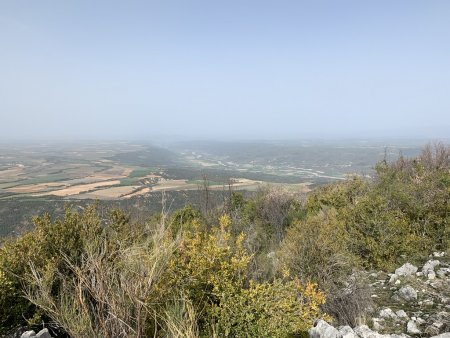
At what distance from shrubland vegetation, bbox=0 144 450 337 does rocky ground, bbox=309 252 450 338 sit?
604 mm

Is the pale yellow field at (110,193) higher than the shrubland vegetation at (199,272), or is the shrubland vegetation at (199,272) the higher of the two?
the shrubland vegetation at (199,272)

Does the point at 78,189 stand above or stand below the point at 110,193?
below

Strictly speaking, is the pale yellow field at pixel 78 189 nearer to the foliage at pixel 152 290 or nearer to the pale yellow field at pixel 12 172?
the pale yellow field at pixel 12 172

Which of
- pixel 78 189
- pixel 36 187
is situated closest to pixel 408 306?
pixel 78 189

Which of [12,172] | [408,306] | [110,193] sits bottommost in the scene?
[12,172]

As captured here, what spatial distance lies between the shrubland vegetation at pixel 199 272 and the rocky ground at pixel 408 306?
604 mm

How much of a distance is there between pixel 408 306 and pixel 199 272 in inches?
262

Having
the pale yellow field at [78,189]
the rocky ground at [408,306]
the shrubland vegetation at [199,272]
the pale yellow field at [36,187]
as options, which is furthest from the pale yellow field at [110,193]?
the rocky ground at [408,306]

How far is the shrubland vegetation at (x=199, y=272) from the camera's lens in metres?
5.18

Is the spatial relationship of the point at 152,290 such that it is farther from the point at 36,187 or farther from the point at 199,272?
the point at 36,187

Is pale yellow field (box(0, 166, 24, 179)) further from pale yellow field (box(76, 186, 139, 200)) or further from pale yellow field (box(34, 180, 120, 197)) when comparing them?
pale yellow field (box(76, 186, 139, 200))

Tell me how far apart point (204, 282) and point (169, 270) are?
149cm

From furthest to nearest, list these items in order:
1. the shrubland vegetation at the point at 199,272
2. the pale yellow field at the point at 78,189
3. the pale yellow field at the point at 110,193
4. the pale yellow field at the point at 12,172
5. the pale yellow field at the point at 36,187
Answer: the pale yellow field at the point at 12,172
the pale yellow field at the point at 36,187
the pale yellow field at the point at 78,189
the pale yellow field at the point at 110,193
the shrubland vegetation at the point at 199,272

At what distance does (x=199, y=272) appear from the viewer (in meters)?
7.66
